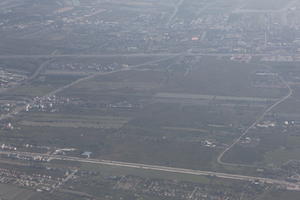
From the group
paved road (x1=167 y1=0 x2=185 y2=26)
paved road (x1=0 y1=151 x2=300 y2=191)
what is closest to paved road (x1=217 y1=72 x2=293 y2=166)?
paved road (x1=0 y1=151 x2=300 y2=191)

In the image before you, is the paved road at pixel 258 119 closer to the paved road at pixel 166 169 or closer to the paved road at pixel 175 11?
the paved road at pixel 166 169

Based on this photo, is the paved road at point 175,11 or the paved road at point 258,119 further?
the paved road at point 175,11

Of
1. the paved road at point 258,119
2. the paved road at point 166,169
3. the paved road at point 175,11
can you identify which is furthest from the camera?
the paved road at point 175,11

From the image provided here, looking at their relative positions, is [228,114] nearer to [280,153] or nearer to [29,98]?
[280,153]

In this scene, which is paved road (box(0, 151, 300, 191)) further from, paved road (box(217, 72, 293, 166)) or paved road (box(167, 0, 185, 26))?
paved road (box(167, 0, 185, 26))

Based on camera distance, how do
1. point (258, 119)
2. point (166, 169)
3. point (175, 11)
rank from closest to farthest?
point (166, 169)
point (258, 119)
point (175, 11)

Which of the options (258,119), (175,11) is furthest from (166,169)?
(175,11)

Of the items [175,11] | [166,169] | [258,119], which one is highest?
[175,11]

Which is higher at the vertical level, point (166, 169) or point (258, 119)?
point (166, 169)

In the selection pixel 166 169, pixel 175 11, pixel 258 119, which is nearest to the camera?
pixel 166 169

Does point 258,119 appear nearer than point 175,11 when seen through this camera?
Yes

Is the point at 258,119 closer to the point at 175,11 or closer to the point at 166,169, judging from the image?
the point at 166,169

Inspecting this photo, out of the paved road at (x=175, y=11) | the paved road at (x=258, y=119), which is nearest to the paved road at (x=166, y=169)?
the paved road at (x=258, y=119)

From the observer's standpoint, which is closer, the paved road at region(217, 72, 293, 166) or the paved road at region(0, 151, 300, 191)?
the paved road at region(0, 151, 300, 191)
